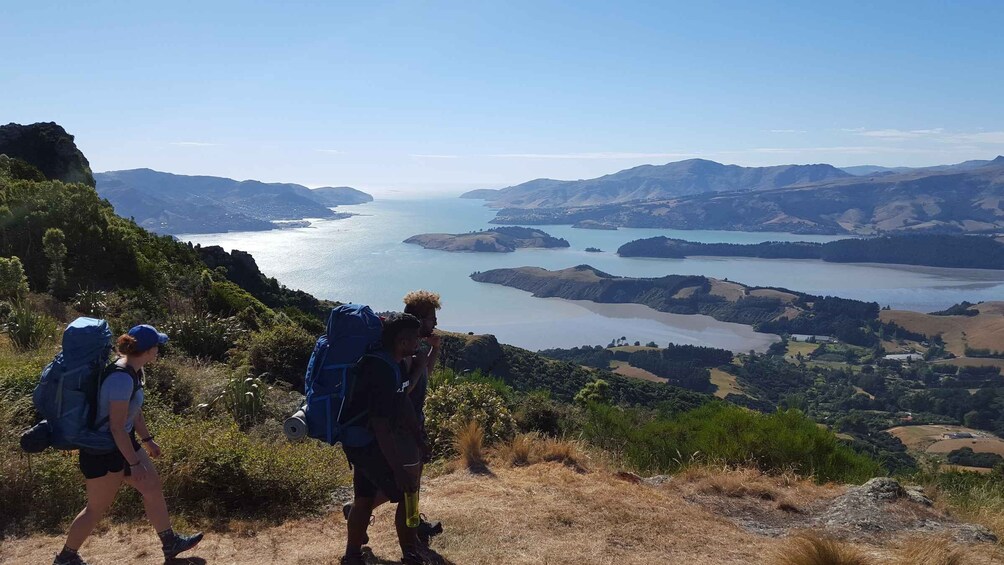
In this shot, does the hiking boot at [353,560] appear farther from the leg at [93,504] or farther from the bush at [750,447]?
the bush at [750,447]

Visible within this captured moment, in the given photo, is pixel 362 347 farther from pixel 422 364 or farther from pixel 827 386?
pixel 827 386

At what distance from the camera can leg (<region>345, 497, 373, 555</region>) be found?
319cm

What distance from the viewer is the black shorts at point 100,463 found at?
310 cm

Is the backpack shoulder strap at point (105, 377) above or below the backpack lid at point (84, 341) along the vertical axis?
below

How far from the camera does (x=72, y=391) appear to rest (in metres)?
2.96

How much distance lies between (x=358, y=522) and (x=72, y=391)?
1502 mm

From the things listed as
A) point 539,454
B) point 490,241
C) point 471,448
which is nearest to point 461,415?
point 471,448

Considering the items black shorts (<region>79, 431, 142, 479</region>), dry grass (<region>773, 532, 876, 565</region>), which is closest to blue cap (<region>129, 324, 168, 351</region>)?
black shorts (<region>79, 431, 142, 479</region>)

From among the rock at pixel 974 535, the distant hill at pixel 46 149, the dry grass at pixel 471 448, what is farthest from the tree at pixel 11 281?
the distant hill at pixel 46 149

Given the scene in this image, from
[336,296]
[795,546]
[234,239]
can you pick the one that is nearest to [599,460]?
[795,546]

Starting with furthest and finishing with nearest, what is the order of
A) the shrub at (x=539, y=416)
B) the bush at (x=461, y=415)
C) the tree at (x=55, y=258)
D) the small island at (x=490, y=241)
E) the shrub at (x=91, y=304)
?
the small island at (x=490, y=241)
the tree at (x=55, y=258)
the shrub at (x=91, y=304)
the shrub at (x=539, y=416)
the bush at (x=461, y=415)

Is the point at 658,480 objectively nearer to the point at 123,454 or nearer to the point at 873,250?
the point at 123,454

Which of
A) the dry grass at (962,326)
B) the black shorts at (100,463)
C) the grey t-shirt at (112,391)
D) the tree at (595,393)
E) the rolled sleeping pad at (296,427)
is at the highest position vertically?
the grey t-shirt at (112,391)

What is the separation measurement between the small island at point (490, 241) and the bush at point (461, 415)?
140048 millimetres
